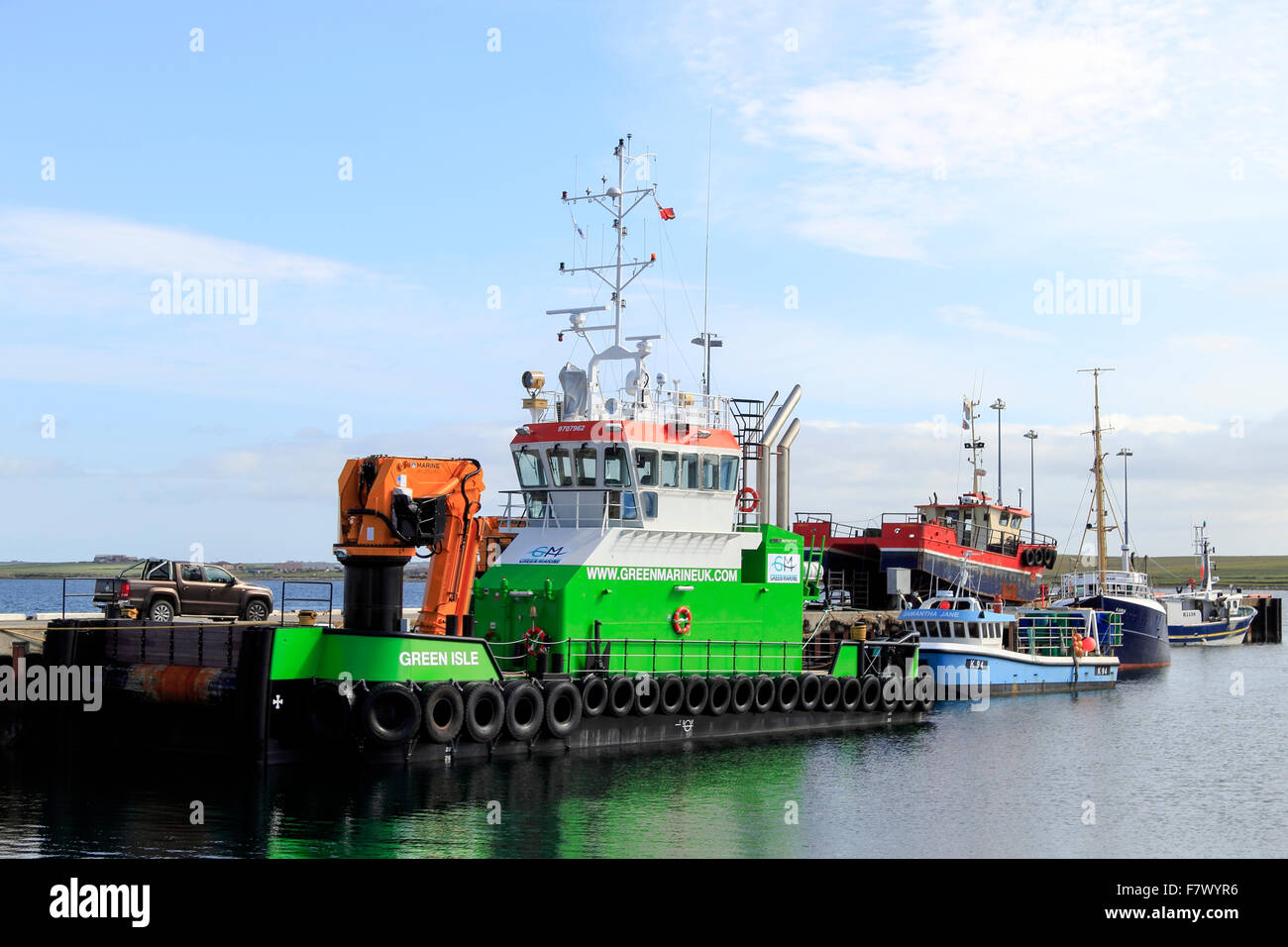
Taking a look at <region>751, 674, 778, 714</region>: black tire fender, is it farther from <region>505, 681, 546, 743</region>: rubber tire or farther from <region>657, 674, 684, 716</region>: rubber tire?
<region>505, 681, 546, 743</region>: rubber tire

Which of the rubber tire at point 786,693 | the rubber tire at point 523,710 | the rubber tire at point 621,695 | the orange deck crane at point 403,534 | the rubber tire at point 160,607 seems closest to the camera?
the orange deck crane at point 403,534

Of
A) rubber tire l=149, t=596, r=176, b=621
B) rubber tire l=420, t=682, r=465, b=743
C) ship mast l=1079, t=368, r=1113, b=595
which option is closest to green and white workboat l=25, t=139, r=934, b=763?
rubber tire l=420, t=682, r=465, b=743

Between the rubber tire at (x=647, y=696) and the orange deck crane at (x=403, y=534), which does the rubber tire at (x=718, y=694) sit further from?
the orange deck crane at (x=403, y=534)

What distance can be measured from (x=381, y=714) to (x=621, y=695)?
4.93 m

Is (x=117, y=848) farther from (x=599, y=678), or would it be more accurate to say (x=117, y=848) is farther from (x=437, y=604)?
(x=599, y=678)

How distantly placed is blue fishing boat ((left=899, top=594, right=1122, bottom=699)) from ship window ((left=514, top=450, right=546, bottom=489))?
44.2 feet

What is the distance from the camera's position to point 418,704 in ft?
63.1

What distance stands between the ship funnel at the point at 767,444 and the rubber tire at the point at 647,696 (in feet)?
16.3

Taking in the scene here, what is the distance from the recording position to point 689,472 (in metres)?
24.4

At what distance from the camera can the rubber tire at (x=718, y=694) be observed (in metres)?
23.9

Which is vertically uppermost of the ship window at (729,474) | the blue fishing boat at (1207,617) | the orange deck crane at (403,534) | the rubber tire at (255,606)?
the ship window at (729,474)

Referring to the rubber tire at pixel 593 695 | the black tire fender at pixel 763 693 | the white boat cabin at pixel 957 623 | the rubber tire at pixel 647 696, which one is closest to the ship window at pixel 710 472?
the black tire fender at pixel 763 693
